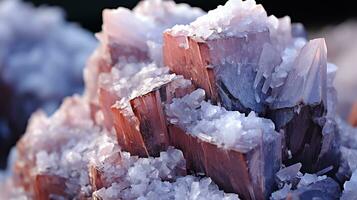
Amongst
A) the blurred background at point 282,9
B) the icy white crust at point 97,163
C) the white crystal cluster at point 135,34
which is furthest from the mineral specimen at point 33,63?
the white crystal cluster at point 135,34

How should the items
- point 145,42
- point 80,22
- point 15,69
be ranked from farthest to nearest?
point 80,22 < point 15,69 < point 145,42

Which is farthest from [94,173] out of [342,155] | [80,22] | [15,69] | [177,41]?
[80,22]

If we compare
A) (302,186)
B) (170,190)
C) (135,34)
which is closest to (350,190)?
(302,186)

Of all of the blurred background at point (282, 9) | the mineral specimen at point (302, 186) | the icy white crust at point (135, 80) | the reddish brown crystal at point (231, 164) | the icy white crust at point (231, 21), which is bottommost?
the blurred background at point (282, 9)

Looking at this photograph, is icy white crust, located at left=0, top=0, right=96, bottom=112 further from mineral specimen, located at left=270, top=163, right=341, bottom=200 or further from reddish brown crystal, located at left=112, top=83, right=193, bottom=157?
mineral specimen, located at left=270, top=163, right=341, bottom=200

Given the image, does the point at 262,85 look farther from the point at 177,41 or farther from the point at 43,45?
the point at 43,45

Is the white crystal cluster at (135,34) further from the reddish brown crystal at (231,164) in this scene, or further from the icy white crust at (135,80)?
the reddish brown crystal at (231,164)

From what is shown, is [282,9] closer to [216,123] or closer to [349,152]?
[349,152]

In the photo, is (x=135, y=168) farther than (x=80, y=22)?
No
